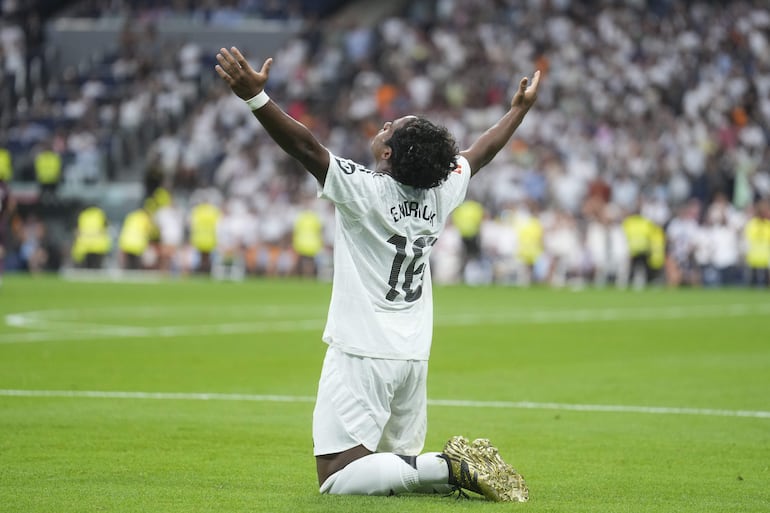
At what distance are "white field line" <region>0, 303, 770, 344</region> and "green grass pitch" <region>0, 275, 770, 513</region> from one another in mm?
72

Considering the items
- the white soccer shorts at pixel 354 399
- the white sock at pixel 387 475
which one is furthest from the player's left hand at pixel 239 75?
the white sock at pixel 387 475

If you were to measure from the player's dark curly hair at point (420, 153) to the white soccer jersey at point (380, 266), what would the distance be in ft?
0.32

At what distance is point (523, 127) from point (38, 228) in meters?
13.8

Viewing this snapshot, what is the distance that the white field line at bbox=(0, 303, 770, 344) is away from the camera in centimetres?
1828

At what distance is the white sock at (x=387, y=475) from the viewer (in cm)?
690

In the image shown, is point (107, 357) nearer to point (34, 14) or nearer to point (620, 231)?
point (620, 231)

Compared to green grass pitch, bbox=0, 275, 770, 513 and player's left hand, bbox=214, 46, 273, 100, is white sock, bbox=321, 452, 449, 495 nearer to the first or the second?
green grass pitch, bbox=0, 275, 770, 513

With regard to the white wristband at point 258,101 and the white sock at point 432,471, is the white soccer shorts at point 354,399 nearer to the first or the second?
the white sock at point 432,471

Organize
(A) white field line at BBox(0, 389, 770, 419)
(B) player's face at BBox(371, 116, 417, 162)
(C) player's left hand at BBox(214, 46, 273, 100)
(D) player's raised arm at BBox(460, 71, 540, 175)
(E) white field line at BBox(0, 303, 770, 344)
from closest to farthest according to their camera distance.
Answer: (C) player's left hand at BBox(214, 46, 273, 100) → (B) player's face at BBox(371, 116, 417, 162) → (D) player's raised arm at BBox(460, 71, 540, 175) → (A) white field line at BBox(0, 389, 770, 419) → (E) white field line at BBox(0, 303, 770, 344)

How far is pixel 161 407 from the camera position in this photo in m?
10.9

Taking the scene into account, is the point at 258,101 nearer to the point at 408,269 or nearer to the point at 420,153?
the point at 420,153

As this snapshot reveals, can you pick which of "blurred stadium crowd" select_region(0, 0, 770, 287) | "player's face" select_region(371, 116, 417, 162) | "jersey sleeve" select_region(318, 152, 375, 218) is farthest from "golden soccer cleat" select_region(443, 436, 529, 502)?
"blurred stadium crowd" select_region(0, 0, 770, 287)

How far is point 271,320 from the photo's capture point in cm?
2119

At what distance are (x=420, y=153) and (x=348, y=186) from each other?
17.4 inches
